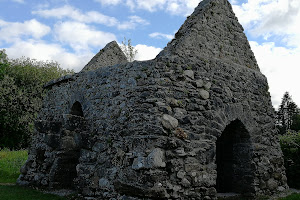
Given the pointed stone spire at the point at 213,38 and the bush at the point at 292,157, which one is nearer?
the pointed stone spire at the point at 213,38

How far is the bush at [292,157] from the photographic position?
31.6ft

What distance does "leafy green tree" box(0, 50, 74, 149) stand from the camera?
68.2 feet

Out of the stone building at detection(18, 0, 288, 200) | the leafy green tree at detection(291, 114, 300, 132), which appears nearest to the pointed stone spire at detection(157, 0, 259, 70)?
the stone building at detection(18, 0, 288, 200)

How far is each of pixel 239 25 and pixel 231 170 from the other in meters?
4.15

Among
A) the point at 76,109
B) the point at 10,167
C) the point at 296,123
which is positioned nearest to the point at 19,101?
the point at 10,167

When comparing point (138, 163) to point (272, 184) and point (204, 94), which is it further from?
point (272, 184)

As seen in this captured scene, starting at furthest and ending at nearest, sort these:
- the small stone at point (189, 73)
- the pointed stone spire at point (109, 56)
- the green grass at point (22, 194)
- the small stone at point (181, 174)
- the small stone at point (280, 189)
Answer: the pointed stone spire at point (109, 56), the small stone at point (280, 189), the green grass at point (22, 194), the small stone at point (189, 73), the small stone at point (181, 174)

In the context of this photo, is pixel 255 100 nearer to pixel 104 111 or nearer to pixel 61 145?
pixel 104 111

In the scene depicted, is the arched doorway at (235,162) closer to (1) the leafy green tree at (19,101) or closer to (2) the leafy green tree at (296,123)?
(1) the leafy green tree at (19,101)

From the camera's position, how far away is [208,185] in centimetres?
645

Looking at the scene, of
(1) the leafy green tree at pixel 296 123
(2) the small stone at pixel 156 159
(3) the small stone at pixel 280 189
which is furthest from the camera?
(1) the leafy green tree at pixel 296 123

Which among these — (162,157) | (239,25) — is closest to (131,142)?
(162,157)

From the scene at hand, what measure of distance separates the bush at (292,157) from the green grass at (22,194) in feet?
22.8

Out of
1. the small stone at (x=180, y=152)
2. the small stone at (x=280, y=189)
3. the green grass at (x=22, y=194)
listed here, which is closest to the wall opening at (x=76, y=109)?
the green grass at (x=22, y=194)
